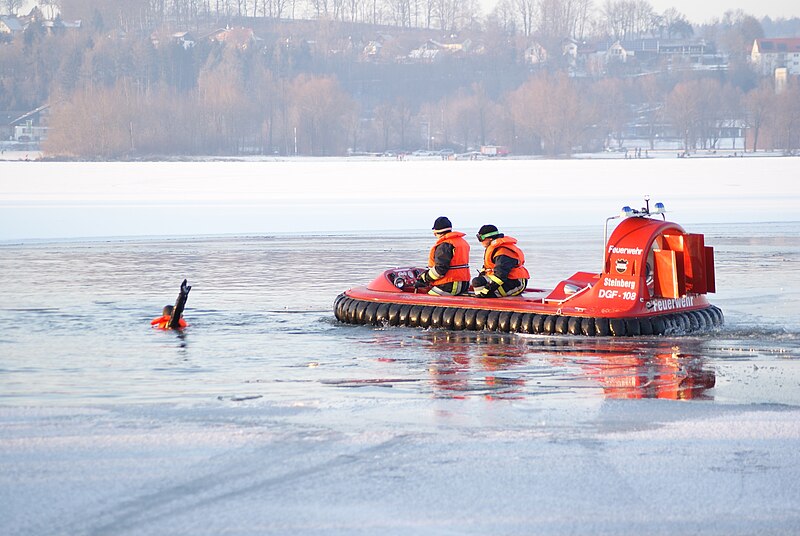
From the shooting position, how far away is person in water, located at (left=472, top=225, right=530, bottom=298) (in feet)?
31.6

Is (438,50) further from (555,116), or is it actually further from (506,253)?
(506,253)

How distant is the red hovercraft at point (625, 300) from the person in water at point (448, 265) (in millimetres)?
212

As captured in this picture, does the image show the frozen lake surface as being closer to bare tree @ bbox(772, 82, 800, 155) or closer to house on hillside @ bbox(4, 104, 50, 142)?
bare tree @ bbox(772, 82, 800, 155)

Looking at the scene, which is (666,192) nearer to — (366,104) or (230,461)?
(230,461)

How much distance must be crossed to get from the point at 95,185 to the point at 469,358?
29698mm

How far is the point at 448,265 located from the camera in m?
9.98

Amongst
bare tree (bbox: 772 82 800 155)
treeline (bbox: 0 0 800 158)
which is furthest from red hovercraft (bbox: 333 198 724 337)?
bare tree (bbox: 772 82 800 155)

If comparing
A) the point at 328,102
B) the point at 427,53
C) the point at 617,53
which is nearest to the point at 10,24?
the point at 427,53

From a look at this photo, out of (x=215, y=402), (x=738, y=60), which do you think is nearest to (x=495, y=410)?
(x=215, y=402)

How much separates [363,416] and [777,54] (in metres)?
145

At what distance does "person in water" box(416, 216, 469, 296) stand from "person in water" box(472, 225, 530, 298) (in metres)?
0.27

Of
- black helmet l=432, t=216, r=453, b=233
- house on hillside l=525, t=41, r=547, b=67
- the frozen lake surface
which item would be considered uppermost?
house on hillside l=525, t=41, r=547, b=67

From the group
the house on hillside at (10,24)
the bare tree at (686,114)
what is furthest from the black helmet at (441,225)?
the house on hillside at (10,24)

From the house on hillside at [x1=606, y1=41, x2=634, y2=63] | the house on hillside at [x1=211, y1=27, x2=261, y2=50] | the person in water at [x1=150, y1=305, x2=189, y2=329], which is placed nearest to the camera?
the person in water at [x1=150, y1=305, x2=189, y2=329]
